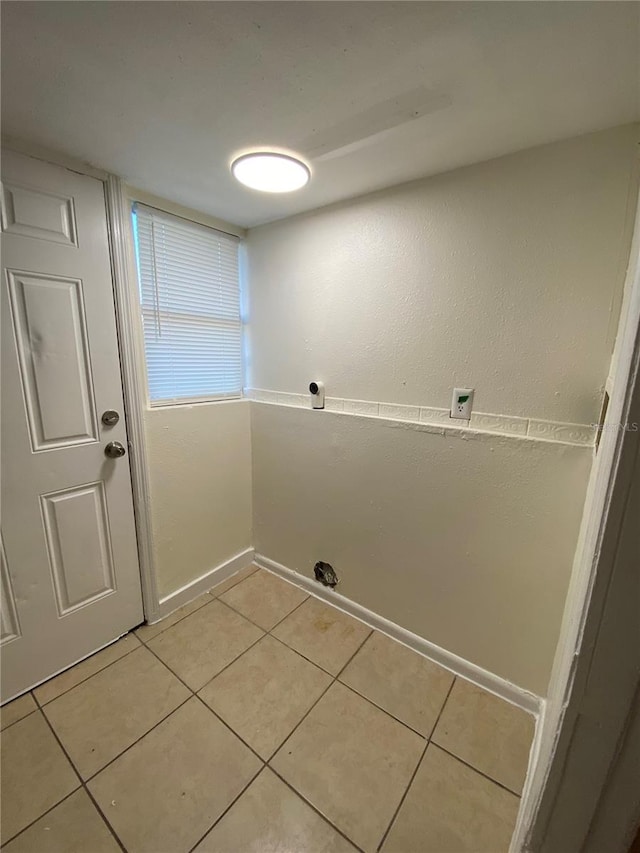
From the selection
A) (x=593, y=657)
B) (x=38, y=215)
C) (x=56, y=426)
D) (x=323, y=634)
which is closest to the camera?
(x=593, y=657)

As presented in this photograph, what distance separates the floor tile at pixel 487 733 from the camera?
1.16m


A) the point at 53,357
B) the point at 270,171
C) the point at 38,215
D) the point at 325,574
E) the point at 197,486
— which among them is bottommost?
the point at 325,574

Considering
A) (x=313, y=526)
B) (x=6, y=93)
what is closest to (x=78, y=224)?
(x=6, y=93)

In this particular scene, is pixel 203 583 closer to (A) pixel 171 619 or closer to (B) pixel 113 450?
(A) pixel 171 619

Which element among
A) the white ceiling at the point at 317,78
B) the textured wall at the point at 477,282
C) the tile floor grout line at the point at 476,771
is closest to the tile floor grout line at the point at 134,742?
the tile floor grout line at the point at 476,771

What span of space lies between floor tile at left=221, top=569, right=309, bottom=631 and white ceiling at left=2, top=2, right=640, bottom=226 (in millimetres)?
2049

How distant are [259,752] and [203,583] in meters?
0.93

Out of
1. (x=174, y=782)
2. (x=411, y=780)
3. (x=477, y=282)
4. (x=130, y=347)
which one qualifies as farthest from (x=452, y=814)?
(x=130, y=347)

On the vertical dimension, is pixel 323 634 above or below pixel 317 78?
below

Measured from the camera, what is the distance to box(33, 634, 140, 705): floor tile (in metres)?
1.36

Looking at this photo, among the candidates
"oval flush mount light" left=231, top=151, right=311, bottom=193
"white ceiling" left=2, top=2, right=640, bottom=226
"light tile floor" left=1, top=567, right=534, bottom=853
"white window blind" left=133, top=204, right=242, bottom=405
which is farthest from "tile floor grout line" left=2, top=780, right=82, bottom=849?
"oval flush mount light" left=231, top=151, right=311, bottom=193

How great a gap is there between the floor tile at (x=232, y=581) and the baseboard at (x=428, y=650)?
217mm

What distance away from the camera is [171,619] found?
1.76 m

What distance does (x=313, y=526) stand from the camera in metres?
1.88
